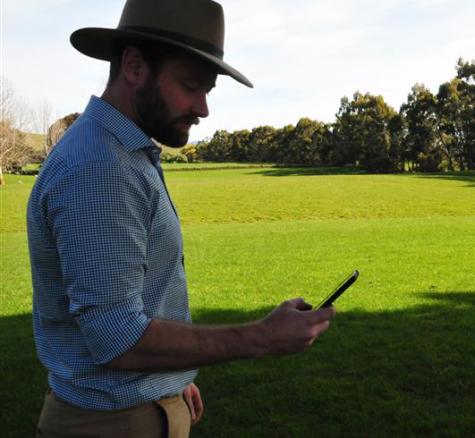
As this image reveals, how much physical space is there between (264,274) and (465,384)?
7156 mm

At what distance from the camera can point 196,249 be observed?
1742cm

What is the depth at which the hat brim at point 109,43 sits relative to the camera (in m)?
→ 1.76

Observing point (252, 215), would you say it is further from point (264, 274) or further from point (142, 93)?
point (142, 93)

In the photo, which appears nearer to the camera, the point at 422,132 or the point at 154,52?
the point at 154,52

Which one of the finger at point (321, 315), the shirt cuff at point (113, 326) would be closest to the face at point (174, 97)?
the shirt cuff at point (113, 326)

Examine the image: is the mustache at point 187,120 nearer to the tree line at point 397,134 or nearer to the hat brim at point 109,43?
the hat brim at point 109,43

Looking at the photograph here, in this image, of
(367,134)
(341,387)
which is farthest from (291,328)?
(367,134)

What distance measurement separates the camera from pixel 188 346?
5.31 ft

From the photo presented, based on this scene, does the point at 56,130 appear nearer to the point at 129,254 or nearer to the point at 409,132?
the point at 409,132

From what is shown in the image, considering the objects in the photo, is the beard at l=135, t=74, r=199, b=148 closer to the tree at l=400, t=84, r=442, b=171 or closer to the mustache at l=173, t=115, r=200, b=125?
the mustache at l=173, t=115, r=200, b=125

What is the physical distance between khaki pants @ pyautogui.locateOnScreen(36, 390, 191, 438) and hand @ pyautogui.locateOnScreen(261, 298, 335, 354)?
0.52 meters

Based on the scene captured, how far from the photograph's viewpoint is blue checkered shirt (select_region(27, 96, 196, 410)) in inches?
61.1

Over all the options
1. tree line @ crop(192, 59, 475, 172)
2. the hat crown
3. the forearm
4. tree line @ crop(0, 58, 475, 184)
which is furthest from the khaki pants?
tree line @ crop(192, 59, 475, 172)

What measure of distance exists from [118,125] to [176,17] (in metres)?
0.36
